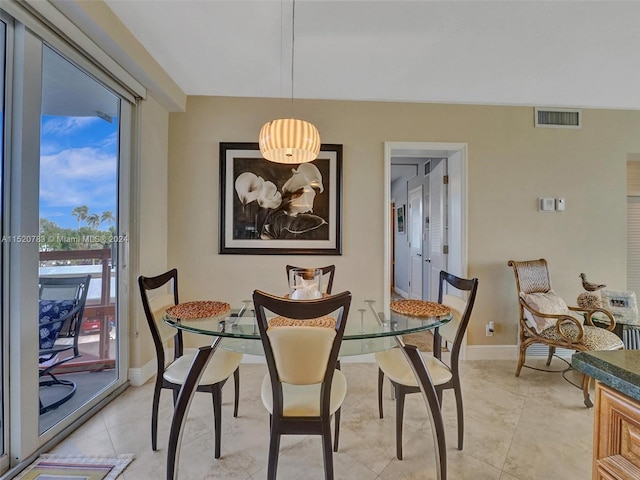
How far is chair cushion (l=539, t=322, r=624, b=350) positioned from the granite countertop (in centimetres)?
203

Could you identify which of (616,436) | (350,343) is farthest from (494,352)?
(616,436)

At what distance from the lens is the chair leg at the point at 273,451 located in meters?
1.25

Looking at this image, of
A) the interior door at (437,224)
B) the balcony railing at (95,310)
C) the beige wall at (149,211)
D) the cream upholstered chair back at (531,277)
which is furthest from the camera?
the interior door at (437,224)

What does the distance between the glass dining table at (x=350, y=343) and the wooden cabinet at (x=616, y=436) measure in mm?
761

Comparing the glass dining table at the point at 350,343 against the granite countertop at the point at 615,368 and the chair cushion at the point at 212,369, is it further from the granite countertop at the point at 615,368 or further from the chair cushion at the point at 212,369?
the granite countertop at the point at 615,368

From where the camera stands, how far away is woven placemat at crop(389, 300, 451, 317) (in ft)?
5.83

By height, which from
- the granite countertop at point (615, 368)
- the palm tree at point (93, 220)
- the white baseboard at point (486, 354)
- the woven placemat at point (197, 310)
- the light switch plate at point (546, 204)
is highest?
the light switch plate at point (546, 204)

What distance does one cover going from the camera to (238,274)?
296 cm

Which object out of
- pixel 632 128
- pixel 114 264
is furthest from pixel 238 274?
pixel 632 128

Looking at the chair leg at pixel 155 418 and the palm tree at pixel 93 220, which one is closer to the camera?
the chair leg at pixel 155 418

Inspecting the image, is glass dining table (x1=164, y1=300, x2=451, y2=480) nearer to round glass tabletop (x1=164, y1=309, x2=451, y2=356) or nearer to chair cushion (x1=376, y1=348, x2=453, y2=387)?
round glass tabletop (x1=164, y1=309, x2=451, y2=356)

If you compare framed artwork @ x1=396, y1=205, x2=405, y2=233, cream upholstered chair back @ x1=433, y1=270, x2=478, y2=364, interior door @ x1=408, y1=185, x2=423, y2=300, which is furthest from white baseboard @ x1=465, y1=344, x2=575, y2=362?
framed artwork @ x1=396, y1=205, x2=405, y2=233

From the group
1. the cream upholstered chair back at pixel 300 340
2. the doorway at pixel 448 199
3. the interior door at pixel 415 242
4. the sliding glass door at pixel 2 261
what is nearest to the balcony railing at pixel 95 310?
the sliding glass door at pixel 2 261

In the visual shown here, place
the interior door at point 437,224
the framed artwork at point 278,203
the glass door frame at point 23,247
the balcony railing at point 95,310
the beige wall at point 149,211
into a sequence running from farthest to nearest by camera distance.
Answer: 1. the interior door at point 437,224
2. the framed artwork at point 278,203
3. the beige wall at point 149,211
4. the balcony railing at point 95,310
5. the glass door frame at point 23,247
